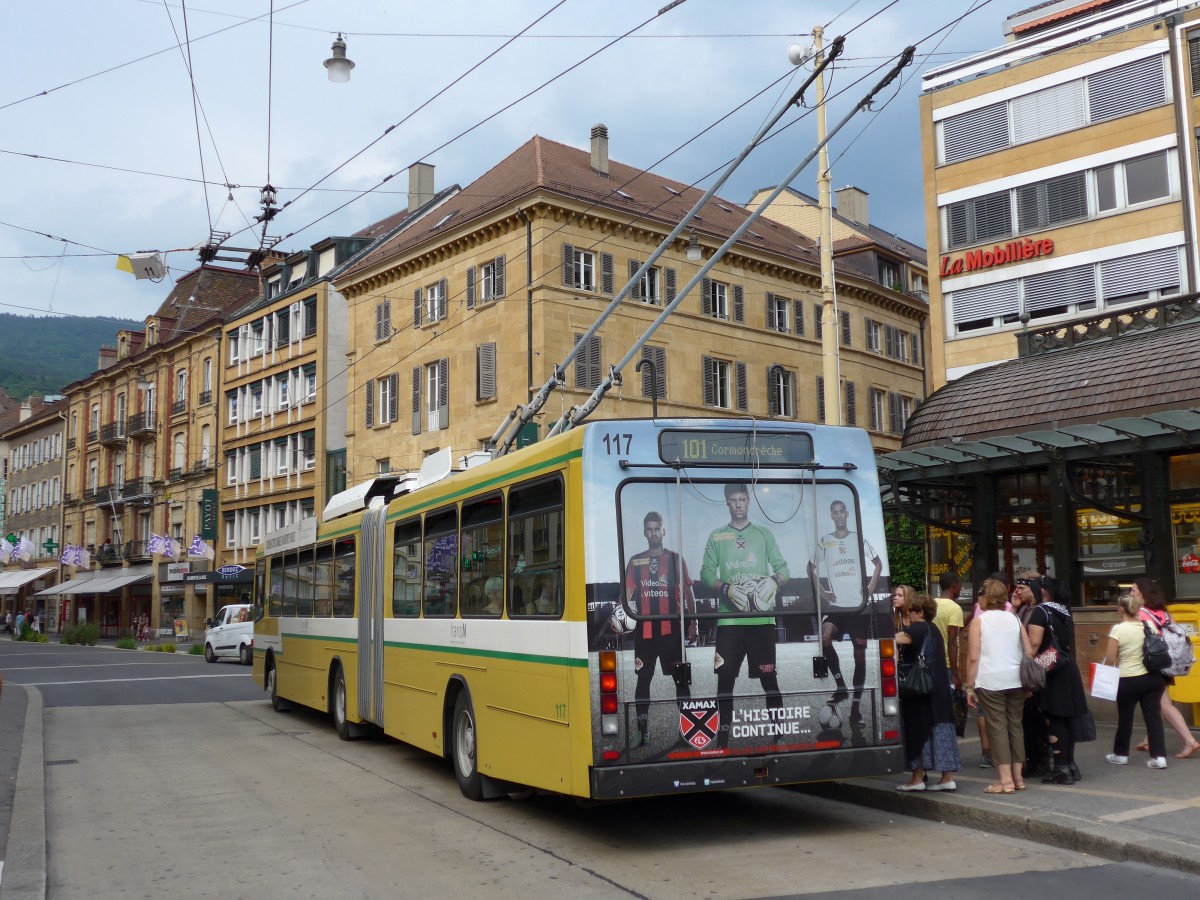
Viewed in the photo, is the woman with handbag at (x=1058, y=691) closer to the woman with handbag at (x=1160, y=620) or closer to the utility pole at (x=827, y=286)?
the woman with handbag at (x=1160, y=620)

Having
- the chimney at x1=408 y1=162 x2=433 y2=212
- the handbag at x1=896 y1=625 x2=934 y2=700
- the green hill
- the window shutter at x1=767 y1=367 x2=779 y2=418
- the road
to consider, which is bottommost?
the road

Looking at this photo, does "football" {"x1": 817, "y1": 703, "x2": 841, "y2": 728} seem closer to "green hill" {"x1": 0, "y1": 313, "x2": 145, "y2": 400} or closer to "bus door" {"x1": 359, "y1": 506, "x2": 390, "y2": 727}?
"bus door" {"x1": 359, "y1": 506, "x2": 390, "y2": 727}

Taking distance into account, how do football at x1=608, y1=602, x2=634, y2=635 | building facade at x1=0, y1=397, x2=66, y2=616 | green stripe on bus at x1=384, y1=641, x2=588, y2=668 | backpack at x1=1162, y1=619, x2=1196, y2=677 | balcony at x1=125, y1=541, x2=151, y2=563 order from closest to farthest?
football at x1=608, y1=602, x2=634, y2=635 < green stripe on bus at x1=384, y1=641, x2=588, y2=668 < backpack at x1=1162, y1=619, x2=1196, y2=677 < balcony at x1=125, y1=541, x2=151, y2=563 < building facade at x1=0, y1=397, x2=66, y2=616

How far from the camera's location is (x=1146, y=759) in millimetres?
11047

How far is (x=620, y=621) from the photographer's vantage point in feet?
27.6

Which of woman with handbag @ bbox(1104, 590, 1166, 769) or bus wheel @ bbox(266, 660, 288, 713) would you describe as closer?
woman with handbag @ bbox(1104, 590, 1166, 769)

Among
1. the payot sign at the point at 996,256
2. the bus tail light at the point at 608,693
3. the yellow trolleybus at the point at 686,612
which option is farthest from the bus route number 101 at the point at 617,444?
the payot sign at the point at 996,256

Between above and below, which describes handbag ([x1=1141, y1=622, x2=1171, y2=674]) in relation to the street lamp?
below

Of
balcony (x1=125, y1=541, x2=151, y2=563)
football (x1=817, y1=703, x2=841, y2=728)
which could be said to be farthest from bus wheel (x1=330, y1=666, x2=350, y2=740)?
balcony (x1=125, y1=541, x2=151, y2=563)

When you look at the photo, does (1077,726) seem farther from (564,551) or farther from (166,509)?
(166,509)

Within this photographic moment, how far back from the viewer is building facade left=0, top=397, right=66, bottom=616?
263 ft

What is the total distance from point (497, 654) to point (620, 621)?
1951 mm

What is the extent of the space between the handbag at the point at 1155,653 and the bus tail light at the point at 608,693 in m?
5.00

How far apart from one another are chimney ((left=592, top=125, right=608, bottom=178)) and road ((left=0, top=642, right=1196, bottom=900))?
3388 cm
